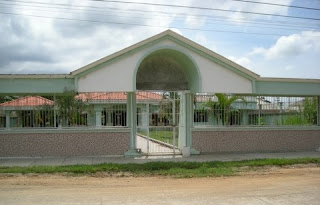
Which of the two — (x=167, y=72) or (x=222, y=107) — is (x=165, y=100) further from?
(x=222, y=107)

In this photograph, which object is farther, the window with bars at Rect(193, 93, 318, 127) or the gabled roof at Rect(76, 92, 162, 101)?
the window with bars at Rect(193, 93, 318, 127)

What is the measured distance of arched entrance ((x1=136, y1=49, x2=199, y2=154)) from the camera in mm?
15906

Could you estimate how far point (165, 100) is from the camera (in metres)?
16.2

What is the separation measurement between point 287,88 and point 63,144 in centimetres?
1001

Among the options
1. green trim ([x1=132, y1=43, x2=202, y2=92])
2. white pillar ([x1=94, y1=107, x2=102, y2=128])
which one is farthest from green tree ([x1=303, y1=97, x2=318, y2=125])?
white pillar ([x1=94, y1=107, x2=102, y2=128])

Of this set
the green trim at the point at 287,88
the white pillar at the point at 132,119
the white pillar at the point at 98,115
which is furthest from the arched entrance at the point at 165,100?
the green trim at the point at 287,88

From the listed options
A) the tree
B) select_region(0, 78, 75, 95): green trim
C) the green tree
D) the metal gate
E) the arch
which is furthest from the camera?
the green tree

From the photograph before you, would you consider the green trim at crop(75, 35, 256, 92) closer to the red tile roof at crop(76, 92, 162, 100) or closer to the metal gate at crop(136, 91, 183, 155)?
the red tile roof at crop(76, 92, 162, 100)

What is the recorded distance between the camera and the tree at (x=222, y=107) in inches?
651

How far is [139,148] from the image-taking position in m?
16.1

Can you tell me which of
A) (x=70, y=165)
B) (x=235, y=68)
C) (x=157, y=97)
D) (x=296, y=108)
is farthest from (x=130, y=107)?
(x=296, y=108)

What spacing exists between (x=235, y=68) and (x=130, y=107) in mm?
4709

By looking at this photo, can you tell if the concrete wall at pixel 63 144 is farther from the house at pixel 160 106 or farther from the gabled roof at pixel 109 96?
the gabled roof at pixel 109 96

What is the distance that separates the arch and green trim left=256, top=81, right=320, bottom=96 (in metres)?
3.00
